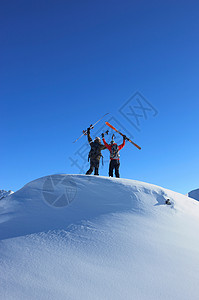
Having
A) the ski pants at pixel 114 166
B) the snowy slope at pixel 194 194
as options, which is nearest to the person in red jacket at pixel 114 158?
the ski pants at pixel 114 166

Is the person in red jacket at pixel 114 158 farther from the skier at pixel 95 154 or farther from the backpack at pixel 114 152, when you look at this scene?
the skier at pixel 95 154

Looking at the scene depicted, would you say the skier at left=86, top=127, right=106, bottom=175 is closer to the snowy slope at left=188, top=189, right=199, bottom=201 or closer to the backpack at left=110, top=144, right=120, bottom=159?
the backpack at left=110, top=144, right=120, bottom=159

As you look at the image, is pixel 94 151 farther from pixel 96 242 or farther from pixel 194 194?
pixel 194 194

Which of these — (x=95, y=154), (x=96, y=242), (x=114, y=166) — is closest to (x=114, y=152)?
(x=114, y=166)

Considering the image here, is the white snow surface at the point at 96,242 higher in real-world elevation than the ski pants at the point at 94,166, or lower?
lower

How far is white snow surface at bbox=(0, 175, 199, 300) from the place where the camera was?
10.3 ft

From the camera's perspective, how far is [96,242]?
4.23m

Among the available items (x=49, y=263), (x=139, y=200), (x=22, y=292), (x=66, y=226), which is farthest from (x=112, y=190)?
(x=22, y=292)

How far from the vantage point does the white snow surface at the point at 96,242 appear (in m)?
3.15

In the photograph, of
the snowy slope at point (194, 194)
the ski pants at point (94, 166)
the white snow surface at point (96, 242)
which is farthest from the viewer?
the snowy slope at point (194, 194)

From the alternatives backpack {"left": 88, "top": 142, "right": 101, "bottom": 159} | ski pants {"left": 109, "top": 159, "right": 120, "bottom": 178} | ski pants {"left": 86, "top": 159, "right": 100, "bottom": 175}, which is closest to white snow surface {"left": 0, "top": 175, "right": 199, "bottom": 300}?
ski pants {"left": 109, "top": 159, "right": 120, "bottom": 178}

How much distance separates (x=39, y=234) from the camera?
4367 millimetres

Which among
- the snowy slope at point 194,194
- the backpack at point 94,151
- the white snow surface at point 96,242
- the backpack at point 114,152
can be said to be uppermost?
the snowy slope at point 194,194

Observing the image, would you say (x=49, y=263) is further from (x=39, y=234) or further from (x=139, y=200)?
(x=139, y=200)
